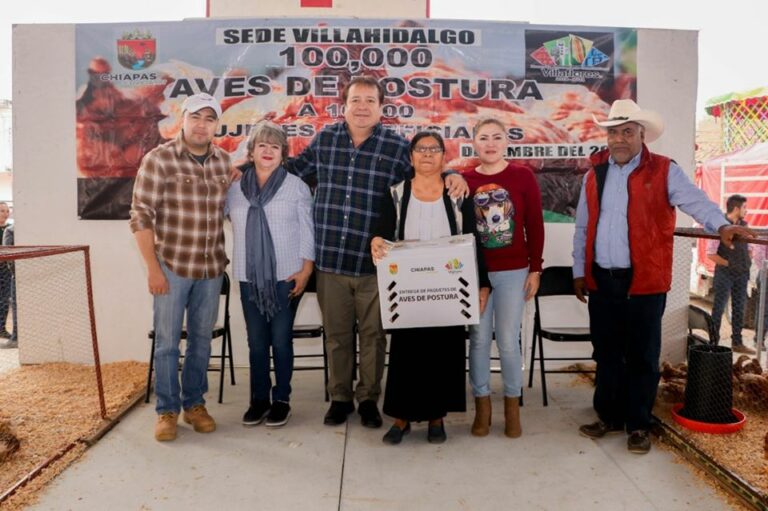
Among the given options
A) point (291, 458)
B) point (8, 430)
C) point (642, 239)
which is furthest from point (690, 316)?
point (8, 430)

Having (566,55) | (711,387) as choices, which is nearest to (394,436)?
(711,387)

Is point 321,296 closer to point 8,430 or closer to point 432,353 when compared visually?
point 432,353

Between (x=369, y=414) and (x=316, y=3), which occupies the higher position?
(x=316, y=3)

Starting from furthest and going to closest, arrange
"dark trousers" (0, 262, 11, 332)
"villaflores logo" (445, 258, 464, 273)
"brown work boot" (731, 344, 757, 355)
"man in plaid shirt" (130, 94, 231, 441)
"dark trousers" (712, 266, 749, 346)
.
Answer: "brown work boot" (731, 344, 757, 355) < "dark trousers" (712, 266, 749, 346) < "dark trousers" (0, 262, 11, 332) < "man in plaid shirt" (130, 94, 231, 441) < "villaflores logo" (445, 258, 464, 273)

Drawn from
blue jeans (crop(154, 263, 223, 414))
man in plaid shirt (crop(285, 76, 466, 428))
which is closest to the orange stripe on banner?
man in plaid shirt (crop(285, 76, 466, 428))

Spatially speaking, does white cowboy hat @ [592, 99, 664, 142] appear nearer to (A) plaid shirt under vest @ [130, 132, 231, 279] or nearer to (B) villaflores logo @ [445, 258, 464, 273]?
(B) villaflores logo @ [445, 258, 464, 273]

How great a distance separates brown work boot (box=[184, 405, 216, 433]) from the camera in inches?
138

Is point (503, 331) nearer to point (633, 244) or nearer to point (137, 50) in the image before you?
point (633, 244)

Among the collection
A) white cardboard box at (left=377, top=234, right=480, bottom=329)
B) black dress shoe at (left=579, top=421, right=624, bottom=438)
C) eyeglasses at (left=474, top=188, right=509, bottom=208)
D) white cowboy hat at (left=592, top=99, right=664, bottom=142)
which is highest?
white cowboy hat at (left=592, top=99, right=664, bottom=142)

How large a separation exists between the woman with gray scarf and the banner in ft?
4.98

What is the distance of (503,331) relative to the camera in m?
3.33

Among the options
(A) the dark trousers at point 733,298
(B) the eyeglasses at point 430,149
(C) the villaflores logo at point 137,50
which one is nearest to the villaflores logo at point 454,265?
(B) the eyeglasses at point 430,149

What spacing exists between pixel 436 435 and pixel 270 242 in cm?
140

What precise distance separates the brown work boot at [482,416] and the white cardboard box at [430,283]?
0.65 m
